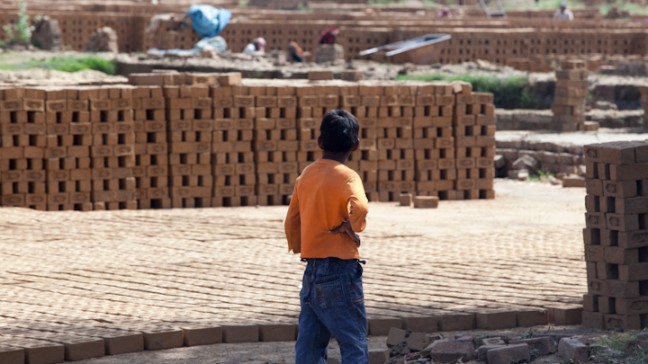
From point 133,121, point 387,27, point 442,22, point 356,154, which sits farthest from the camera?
point 442,22

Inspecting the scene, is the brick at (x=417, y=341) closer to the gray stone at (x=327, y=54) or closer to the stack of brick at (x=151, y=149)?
the stack of brick at (x=151, y=149)

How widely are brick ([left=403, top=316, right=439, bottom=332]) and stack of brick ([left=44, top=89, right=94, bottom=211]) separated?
6346 millimetres

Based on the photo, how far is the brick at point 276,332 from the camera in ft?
26.2

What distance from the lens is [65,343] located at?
24.6 ft

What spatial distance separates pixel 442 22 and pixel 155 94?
23868 millimetres

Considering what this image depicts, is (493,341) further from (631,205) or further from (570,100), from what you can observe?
(570,100)

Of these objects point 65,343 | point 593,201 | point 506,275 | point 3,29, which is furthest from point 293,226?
point 3,29

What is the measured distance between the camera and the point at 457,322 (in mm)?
8227

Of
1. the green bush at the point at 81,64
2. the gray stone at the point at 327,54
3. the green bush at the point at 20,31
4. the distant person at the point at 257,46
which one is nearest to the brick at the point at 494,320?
the green bush at the point at 81,64

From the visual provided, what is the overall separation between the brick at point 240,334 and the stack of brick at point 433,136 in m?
7.53

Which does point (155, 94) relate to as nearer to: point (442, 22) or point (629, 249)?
point (629, 249)

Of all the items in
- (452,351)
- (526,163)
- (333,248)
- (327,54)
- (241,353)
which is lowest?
(241,353)

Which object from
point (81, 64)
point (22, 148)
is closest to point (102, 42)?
point (81, 64)

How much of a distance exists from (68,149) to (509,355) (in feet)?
26.0
